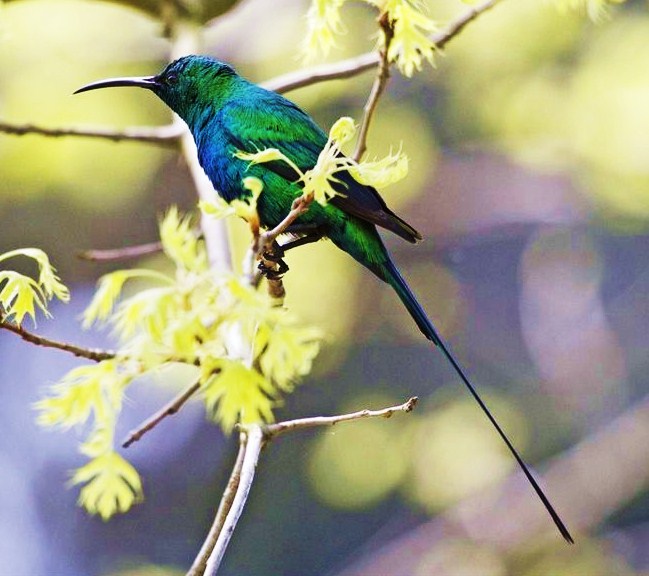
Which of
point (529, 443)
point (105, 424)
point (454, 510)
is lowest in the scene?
point (529, 443)

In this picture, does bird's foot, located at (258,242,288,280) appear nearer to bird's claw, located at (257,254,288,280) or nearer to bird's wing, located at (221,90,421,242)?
bird's claw, located at (257,254,288,280)

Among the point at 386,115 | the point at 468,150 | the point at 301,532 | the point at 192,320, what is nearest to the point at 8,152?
the point at 386,115

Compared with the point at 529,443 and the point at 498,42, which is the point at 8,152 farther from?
the point at 529,443

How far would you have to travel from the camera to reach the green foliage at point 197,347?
4.98ft

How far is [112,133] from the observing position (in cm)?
298

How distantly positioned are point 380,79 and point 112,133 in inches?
42.1

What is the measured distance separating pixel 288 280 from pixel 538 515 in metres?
2.05

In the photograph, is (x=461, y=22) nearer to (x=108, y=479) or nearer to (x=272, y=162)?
(x=272, y=162)

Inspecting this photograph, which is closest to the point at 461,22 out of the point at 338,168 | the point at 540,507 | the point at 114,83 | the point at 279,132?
the point at 279,132

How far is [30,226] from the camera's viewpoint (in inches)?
282

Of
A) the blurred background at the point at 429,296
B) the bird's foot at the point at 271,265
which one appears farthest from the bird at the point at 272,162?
the blurred background at the point at 429,296

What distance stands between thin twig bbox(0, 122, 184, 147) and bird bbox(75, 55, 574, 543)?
14cm

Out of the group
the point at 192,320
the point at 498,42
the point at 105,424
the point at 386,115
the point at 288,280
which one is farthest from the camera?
the point at 386,115

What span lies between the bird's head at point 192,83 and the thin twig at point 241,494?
143 centimetres
